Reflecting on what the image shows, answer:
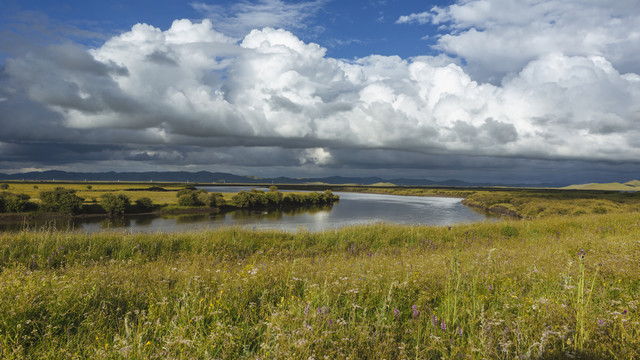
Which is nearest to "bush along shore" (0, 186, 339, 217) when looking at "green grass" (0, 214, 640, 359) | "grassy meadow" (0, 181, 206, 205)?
"grassy meadow" (0, 181, 206, 205)

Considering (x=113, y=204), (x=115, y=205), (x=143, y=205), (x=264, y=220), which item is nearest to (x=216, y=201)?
(x=143, y=205)

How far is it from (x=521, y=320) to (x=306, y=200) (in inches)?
3298

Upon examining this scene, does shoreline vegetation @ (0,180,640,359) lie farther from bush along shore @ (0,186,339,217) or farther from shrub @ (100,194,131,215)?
bush along shore @ (0,186,339,217)

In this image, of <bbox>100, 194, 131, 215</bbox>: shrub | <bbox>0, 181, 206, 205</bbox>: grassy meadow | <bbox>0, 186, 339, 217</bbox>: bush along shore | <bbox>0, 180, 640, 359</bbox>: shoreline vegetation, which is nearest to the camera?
<bbox>0, 180, 640, 359</bbox>: shoreline vegetation

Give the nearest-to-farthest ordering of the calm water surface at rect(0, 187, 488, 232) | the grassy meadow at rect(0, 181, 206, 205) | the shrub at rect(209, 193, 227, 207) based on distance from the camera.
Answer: the calm water surface at rect(0, 187, 488, 232), the grassy meadow at rect(0, 181, 206, 205), the shrub at rect(209, 193, 227, 207)

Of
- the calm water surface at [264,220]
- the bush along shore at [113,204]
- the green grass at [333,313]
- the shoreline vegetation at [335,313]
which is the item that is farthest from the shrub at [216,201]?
the green grass at [333,313]

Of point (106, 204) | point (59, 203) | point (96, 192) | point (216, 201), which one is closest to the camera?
point (59, 203)

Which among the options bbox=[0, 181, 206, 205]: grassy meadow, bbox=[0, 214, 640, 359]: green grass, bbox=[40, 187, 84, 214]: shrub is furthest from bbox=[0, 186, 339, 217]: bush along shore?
bbox=[0, 214, 640, 359]: green grass

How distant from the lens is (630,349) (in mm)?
3105

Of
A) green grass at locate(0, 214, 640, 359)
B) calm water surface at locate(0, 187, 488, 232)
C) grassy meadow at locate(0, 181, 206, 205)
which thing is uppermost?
green grass at locate(0, 214, 640, 359)

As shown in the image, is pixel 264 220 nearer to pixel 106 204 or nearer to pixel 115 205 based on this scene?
pixel 115 205

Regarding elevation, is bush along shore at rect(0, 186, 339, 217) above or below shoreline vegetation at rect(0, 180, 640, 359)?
below

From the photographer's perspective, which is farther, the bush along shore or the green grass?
the bush along shore

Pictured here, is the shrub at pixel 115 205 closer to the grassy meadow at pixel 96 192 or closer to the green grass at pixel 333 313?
the grassy meadow at pixel 96 192
